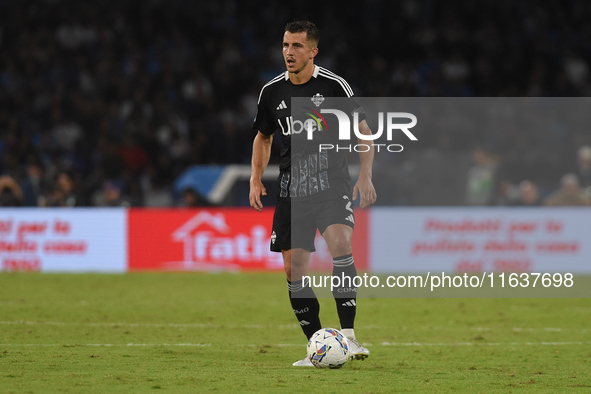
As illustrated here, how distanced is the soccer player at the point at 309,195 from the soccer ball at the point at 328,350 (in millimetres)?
191

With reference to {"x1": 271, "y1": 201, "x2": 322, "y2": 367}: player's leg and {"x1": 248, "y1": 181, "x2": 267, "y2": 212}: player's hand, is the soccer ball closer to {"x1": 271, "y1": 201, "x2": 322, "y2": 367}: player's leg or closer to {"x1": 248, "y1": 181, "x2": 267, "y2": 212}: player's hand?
{"x1": 271, "y1": 201, "x2": 322, "y2": 367}: player's leg

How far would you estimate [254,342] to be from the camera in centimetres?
739

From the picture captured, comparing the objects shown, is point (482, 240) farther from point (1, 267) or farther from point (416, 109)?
point (1, 267)

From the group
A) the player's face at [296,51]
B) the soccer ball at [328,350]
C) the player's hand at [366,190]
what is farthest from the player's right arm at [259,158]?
the soccer ball at [328,350]

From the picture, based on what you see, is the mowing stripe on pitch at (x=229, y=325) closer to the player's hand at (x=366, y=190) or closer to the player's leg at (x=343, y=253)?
the player's leg at (x=343, y=253)

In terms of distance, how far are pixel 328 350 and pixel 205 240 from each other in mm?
9031

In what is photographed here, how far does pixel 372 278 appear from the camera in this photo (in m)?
13.8

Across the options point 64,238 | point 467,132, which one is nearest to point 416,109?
point 467,132

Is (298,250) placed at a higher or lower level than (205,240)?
lower

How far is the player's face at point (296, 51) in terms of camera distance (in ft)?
19.7

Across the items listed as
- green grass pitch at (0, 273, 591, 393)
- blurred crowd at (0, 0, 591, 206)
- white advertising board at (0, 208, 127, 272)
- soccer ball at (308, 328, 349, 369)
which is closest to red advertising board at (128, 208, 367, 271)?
white advertising board at (0, 208, 127, 272)

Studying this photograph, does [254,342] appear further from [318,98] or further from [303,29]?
[303,29]

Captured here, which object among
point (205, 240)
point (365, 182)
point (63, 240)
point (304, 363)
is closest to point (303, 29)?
point (365, 182)

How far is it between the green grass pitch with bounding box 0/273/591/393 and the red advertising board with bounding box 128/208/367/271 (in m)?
1.96
